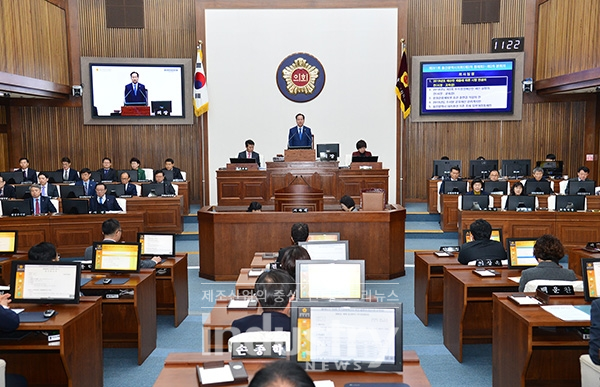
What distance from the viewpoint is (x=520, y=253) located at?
5.18 meters

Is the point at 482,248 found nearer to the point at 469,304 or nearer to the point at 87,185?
the point at 469,304

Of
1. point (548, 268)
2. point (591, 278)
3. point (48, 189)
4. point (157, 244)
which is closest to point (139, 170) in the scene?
point (48, 189)

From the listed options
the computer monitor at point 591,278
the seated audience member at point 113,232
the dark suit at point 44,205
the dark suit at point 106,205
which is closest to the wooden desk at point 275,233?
the seated audience member at point 113,232

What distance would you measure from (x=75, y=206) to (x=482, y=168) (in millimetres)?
8174

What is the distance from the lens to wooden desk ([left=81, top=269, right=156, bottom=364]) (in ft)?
15.9

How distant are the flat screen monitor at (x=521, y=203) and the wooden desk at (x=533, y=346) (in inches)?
191

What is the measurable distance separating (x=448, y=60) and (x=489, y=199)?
4.72m

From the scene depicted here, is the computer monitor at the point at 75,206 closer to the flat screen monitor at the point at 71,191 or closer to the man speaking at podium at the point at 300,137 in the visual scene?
the flat screen monitor at the point at 71,191

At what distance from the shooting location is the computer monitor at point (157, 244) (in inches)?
235

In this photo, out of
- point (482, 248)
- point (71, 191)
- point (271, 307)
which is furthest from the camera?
point (71, 191)

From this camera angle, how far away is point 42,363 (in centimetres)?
437

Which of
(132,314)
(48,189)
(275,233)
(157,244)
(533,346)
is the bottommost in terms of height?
(132,314)

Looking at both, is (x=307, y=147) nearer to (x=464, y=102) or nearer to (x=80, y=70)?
(x=464, y=102)

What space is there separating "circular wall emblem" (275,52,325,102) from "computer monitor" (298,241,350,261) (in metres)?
8.17
